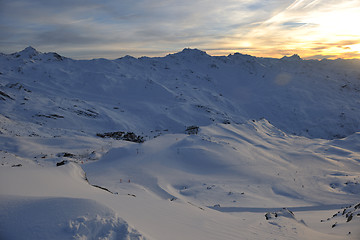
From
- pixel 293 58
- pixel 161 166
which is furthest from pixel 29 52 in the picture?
pixel 293 58

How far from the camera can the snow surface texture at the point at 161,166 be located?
4.32 meters

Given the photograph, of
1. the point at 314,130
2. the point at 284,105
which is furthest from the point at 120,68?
the point at 314,130

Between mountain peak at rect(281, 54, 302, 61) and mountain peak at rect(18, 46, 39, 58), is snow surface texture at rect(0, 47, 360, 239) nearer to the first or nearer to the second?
mountain peak at rect(18, 46, 39, 58)

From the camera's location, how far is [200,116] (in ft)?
143

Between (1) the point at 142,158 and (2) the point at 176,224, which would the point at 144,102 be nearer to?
(1) the point at 142,158

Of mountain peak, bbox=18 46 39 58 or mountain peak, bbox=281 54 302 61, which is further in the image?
mountain peak, bbox=281 54 302 61

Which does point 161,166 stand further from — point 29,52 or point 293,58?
point 293,58

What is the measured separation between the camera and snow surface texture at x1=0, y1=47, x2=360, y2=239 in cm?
432

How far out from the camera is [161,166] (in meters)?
13.5

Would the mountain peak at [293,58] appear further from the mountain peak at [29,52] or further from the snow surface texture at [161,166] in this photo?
the mountain peak at [29,52]

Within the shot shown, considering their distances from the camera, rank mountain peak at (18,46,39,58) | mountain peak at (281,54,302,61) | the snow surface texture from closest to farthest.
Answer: the snow surface texture, mountain peak at (18,46,39,58), mountain peak at (281,54,302,61)

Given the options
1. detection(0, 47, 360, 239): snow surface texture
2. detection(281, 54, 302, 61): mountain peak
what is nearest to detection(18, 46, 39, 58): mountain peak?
detection(0, 47, 360, 239): snow surface texture

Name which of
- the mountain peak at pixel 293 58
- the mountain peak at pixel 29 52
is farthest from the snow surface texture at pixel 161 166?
the mountain peak at pixel 293 58

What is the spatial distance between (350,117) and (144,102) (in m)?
46.5
